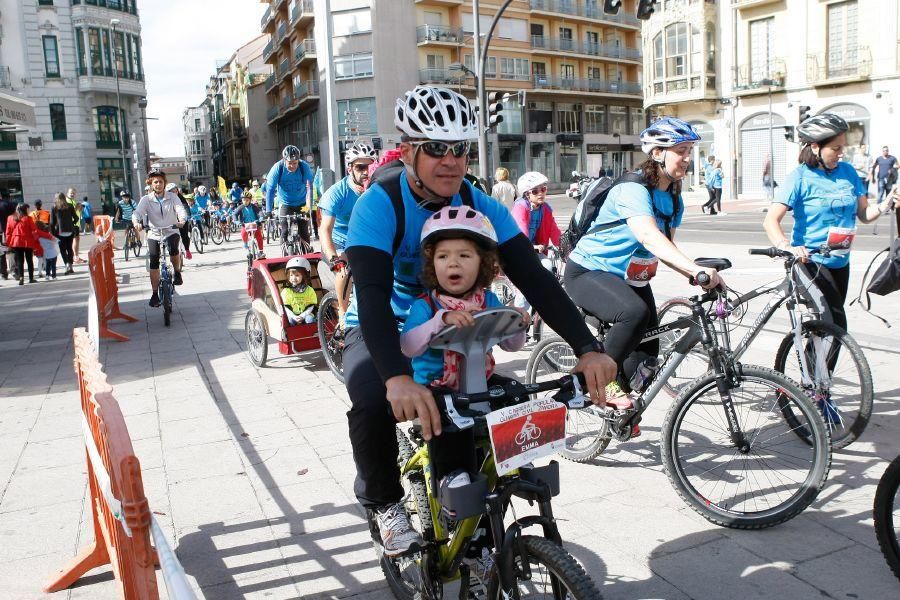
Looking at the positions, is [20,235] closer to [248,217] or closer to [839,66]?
[248,217]

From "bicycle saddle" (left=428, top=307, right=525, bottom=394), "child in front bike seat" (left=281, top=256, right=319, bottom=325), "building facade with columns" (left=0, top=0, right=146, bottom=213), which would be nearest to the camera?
"bicycle saddle" (left=428, top=307, right=525, bottom=394)

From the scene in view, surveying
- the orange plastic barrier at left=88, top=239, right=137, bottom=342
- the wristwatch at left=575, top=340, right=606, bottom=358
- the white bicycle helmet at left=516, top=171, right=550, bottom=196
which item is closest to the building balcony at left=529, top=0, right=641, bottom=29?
the orange plastic barrier at left=88, top=239, right=137, bottom=342

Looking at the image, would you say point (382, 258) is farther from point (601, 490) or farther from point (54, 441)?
point (54, 441)

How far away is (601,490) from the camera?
4.41 m

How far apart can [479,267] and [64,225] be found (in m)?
19.3

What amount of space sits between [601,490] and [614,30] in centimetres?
6727

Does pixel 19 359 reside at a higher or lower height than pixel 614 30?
lower

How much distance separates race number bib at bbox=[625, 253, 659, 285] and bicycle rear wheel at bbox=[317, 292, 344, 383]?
3.23 metres

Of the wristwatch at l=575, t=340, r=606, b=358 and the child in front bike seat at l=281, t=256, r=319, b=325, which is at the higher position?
the wristwatch at l=575, t=340, r=606, b=358

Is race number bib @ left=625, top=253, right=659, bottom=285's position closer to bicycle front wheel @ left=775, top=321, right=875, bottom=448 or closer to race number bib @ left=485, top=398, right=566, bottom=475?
bicycle front wheel @ left=775, top=321, right=875, bottom=448

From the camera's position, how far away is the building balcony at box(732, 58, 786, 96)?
118 ft

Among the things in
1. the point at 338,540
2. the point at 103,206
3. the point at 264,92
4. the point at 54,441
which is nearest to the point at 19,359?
the point at 54,441

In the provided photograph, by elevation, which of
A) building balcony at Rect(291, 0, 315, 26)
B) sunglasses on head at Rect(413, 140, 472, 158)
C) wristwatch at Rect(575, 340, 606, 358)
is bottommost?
wristwatch at Rect(575, 340, 606, 358)

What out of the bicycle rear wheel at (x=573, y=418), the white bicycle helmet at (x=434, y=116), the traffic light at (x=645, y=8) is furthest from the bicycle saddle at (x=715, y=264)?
the traffic light at (x=645, y=8)
